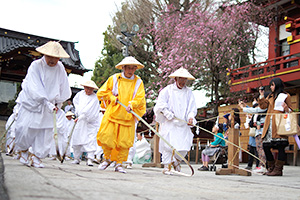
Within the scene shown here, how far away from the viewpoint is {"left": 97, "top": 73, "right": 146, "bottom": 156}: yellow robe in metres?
6.36

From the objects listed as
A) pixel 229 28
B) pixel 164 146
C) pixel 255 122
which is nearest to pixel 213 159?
pixel 255 122

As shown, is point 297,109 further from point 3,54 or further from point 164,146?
point 3,54

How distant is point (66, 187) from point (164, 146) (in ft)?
13.6

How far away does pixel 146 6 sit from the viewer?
2047 cm

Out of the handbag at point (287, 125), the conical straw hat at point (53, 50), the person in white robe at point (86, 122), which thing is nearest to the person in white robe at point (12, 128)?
the person in white robe at point (86, 122)

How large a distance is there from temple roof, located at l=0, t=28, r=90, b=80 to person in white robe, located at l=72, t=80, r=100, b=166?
10024 millimetres

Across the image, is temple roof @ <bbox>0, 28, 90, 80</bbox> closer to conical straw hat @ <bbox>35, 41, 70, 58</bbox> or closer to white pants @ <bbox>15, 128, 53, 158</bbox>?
conical straw hat @ <bbox>35, 41, 70, 58</bbox>

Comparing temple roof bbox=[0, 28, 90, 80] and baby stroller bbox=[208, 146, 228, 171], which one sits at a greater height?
temple roof bbox=[0, 28, 90, 80]

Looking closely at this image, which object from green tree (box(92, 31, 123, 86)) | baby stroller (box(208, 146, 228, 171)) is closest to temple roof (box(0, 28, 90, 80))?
green tree (box(92, 31, 123, 86))

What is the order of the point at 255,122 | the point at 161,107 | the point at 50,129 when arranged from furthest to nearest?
the point at 255,122
the point at 161,107
the point at 50,129

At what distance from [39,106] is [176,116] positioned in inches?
100

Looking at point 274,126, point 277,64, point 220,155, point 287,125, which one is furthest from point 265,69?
point 287,125

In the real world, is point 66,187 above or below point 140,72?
below

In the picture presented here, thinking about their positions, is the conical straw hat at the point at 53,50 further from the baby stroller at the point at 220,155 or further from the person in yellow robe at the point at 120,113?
the baby stroller at the point at 220,155
